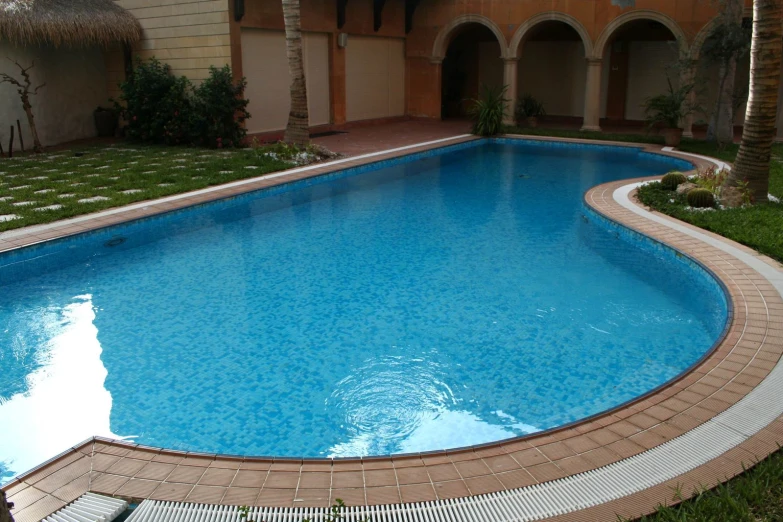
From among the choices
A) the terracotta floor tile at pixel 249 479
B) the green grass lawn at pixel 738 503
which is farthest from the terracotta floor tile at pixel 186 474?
the green grass lawn at pixel 738 503

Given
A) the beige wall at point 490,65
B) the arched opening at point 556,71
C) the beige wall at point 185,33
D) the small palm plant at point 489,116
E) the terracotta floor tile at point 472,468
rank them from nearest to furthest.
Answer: the terracotta floor tile at point 472,468 → the beige wall at point 185,33 → the small palm plant at point 489,116 → the arched opening at point 556,71 → the beige wall at point 490,65

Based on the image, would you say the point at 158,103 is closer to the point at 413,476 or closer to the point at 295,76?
the point at 295,76

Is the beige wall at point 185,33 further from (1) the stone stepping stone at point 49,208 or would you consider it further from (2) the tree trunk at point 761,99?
(2) the tree trunk at point 761,99

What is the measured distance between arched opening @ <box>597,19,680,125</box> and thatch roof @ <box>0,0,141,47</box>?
13.0 m

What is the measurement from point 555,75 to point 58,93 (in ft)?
48.3

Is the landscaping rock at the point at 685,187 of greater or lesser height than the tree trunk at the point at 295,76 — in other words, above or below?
below

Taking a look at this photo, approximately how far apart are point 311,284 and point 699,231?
456cm

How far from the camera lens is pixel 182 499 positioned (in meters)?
3.12

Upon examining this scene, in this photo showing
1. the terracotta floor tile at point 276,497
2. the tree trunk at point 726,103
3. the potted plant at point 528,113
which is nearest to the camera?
the terracotta floor tile at point 276,497

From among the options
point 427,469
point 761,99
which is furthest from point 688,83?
point 427,469

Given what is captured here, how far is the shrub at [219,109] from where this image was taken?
1434cm

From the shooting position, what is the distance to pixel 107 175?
1123 cm

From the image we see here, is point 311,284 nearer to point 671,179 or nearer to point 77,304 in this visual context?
point 77,304

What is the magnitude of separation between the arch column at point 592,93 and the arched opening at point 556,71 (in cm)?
325
